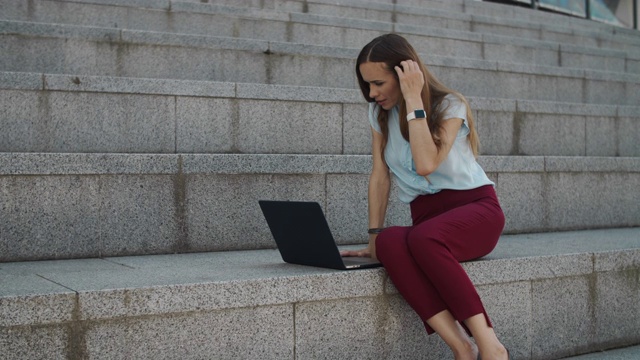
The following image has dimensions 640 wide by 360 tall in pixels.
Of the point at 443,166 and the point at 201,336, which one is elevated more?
the point at 443,166

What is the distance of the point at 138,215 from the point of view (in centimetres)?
489

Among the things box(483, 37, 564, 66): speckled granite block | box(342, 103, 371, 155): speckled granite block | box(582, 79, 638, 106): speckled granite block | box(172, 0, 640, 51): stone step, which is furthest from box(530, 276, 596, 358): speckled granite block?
box(483, 37, 564, 66): speckled granite block

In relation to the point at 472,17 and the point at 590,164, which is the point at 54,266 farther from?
the point at 472,17

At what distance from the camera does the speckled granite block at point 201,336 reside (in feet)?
11.5

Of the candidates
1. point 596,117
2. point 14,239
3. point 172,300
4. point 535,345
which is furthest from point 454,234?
point 596,117

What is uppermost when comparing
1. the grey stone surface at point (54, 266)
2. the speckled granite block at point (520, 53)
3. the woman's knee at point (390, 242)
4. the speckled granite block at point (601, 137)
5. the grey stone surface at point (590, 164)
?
the speckled granite block at point (520, 53)

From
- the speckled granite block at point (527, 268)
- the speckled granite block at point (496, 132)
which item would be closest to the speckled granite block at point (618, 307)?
the speckled granite block at point (527, 268)

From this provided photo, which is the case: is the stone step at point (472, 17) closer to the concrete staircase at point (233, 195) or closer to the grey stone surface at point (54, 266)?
the concrete staircase at point (233, 195)

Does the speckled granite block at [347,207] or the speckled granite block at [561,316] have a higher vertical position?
the speckled granite block at [347,207]

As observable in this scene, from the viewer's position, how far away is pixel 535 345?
4785mm

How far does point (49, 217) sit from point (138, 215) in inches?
19.1

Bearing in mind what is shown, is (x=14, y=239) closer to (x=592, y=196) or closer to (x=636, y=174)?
(x=592, y=196)

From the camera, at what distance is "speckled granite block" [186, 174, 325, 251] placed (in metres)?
5.07

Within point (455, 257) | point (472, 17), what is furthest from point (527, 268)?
point (472, 17)
